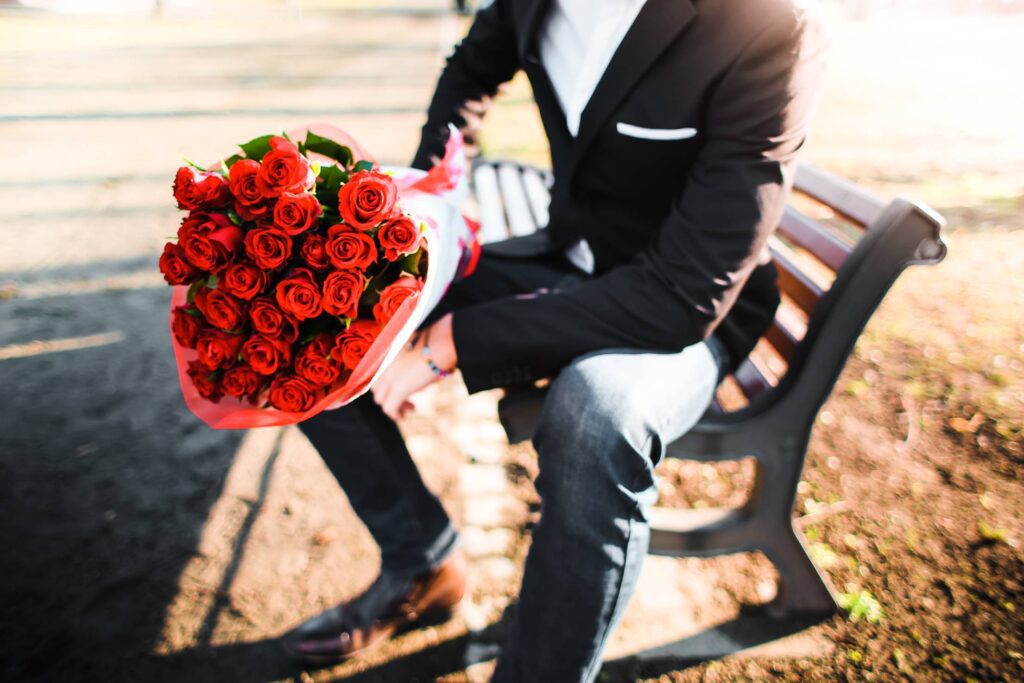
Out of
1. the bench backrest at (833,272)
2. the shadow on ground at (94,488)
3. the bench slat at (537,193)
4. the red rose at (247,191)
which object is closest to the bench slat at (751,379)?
the bench backrest at (833,272)

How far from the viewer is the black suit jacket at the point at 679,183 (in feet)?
4.87

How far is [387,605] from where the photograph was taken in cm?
202

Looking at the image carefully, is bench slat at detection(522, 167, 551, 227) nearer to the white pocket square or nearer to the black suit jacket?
the black suit jacket

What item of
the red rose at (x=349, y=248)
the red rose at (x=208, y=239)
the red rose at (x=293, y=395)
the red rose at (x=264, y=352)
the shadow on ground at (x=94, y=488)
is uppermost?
the red rose at (x=349, y=248)

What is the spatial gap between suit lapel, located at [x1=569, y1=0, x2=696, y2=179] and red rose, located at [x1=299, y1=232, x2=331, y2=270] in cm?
84

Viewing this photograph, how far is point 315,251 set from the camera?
1308 mm

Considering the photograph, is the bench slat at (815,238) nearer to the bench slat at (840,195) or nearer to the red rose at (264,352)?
the bench slat at (840,195)

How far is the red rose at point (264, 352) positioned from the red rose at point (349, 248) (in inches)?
8.9

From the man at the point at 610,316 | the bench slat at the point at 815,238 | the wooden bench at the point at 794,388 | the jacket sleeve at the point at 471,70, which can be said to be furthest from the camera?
the jacket sleeve at the point at 471,70

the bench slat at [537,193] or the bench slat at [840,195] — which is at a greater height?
the bench slat at [840,195]

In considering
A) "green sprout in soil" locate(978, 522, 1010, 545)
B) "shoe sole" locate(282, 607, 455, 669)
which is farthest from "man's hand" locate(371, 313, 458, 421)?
"green sprout in soil" locate(978, 522, 1010, 545)

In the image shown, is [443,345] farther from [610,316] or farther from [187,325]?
[187,325]

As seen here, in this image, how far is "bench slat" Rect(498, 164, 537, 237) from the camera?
2.72 m

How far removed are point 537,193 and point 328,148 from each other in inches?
67.2
